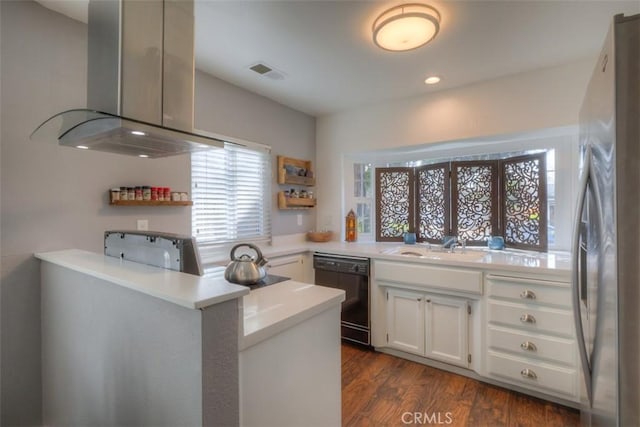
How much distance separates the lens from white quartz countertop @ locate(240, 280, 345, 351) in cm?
96

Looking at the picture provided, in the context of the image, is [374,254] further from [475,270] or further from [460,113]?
[460,113]

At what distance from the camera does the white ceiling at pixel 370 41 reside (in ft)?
5.32

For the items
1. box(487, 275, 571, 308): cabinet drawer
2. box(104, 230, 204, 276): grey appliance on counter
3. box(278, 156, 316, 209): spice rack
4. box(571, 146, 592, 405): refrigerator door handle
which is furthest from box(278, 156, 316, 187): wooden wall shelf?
box(571, 146, 592, 405): refrigerator door handle

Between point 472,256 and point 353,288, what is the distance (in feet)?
3.45

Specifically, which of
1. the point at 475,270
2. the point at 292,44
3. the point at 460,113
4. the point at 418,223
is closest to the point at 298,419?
the point at 475,270

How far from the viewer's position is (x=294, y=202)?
3.22 metres

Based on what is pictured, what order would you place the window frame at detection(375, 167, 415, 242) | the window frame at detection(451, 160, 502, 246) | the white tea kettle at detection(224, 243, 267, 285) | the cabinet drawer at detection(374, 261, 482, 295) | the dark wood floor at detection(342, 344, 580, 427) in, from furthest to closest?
the window frame at detection(375, 167, 415, 242), the window frame at detection(451, 160, 502, 246), the cabinet drawer at detection(374, 261, 482, 295), the dark wood floor at detection(342, 344, 580, 427), the white tea kettle at detection(224, 243, 267, 285)

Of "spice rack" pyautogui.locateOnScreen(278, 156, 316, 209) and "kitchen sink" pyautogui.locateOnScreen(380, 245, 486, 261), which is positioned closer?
"kitchen sink" pyautogui.locateOnScreen(380, 245, 486, 261)

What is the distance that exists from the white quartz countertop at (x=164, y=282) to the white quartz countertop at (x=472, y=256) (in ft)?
4.68

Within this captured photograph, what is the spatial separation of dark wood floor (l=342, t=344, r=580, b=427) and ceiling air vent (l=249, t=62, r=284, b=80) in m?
2.47

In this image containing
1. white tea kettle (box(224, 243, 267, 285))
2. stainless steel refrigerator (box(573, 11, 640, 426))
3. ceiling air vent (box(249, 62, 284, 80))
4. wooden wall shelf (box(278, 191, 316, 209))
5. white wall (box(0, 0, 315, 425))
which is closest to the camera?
stainless steel refrigerator (box(573, 11, 640, 426))

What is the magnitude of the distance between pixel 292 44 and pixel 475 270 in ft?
6.70

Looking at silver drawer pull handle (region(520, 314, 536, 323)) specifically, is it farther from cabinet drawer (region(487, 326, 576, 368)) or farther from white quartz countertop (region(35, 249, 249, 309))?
white quartz countertop (region(35, 249, 249, 309))

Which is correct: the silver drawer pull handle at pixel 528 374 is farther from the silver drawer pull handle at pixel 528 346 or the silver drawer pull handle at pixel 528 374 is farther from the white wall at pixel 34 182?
the white wall at pixel 34 182
